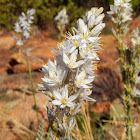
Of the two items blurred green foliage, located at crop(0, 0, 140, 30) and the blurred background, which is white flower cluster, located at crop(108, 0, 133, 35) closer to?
the blurred background

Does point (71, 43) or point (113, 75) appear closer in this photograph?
point (71, 43)

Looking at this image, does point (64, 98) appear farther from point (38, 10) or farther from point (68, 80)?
point (38, 10)

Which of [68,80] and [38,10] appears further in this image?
[38,10]

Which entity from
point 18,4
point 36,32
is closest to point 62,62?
point 36,32

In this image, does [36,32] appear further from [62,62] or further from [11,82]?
[62,62]

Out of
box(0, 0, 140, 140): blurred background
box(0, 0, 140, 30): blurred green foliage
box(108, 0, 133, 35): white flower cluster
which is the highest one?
box(0, 0, 140, 30): blurred green foliage

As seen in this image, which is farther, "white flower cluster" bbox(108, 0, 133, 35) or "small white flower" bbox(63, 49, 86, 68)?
"white flower cluster" bbox(108, 0, 133, 35)

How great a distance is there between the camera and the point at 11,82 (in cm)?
499

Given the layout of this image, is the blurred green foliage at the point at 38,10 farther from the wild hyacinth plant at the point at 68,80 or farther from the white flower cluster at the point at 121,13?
the wild hyacinth plant at the point at 68,80

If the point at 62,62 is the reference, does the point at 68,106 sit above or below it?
below

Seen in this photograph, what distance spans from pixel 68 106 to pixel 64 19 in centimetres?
322

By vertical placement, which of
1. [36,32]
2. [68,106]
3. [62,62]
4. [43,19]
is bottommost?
[68,106]

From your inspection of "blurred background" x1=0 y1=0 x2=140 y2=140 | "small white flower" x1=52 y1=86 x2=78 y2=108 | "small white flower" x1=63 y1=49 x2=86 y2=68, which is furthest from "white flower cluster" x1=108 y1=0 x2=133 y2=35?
"small white flower" x1=52 y1=86 x2=78 y2=108

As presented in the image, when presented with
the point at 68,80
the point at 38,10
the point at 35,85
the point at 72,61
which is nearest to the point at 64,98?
the point at 68,80
